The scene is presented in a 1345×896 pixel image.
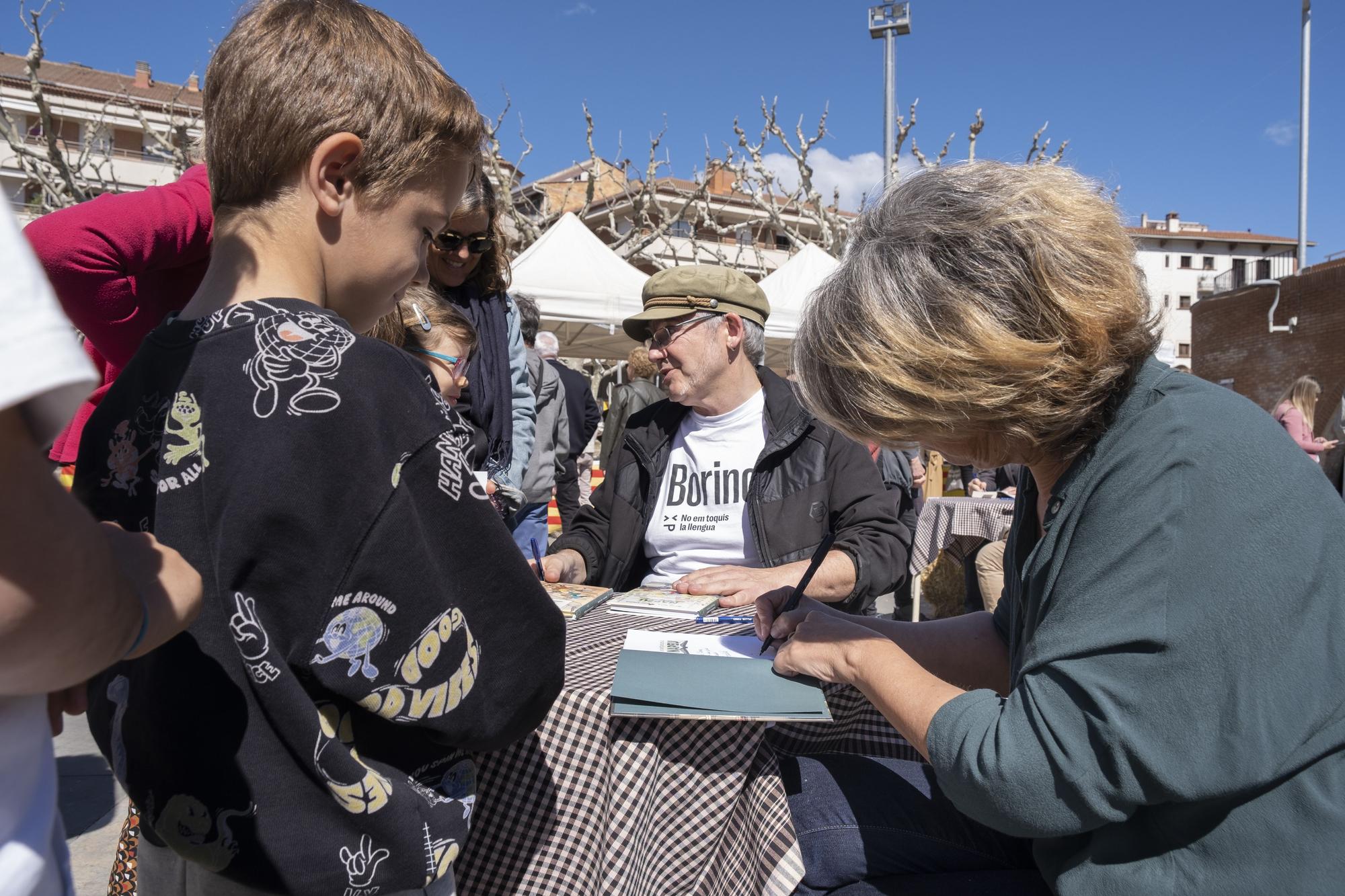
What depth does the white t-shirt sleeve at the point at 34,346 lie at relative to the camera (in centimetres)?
45

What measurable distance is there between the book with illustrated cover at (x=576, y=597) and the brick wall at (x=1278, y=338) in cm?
2945

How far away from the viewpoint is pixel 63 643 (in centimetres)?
54

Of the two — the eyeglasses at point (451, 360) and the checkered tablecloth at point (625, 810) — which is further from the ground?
the eyeglasses at point (451, 360)

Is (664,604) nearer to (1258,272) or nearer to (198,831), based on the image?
(198,831)

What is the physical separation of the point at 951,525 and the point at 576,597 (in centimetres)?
453

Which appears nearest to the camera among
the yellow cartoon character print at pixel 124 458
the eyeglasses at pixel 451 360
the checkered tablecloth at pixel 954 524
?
the yellow cartoon character print at pixel 124 458

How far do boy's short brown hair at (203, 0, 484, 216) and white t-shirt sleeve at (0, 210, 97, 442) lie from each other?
508 mm

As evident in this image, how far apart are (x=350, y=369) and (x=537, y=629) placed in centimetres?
35

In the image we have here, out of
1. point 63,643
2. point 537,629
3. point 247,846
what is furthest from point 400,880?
point 63,643

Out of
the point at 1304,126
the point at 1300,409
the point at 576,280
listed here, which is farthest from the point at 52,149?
the point at 1304,126

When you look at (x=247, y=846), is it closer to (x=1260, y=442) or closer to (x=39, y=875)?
(x=39, y=875)

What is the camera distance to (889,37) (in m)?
11.7

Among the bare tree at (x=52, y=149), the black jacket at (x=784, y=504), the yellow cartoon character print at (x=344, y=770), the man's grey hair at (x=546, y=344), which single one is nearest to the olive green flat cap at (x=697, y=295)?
Answer: the black jacket at (x=784, y=504)

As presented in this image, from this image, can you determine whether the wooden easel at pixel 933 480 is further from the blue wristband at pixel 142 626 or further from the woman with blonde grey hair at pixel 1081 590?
the blue wristband at pixel 142 626
